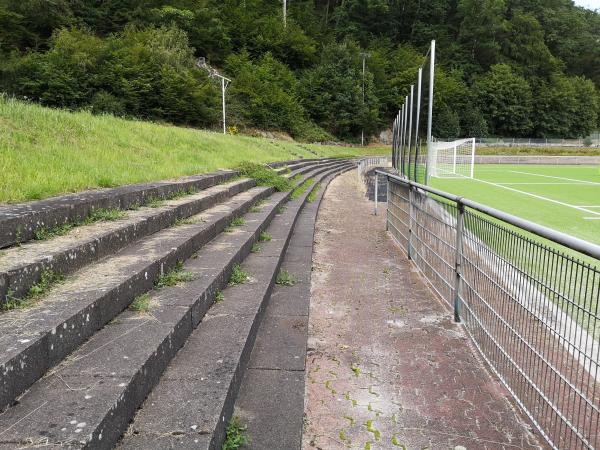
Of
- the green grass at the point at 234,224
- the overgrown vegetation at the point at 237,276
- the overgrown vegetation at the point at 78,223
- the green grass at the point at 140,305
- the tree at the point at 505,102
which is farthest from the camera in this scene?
the tree at the point at 505,102

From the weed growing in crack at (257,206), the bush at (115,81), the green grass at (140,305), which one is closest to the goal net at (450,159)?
the weed growing in crack at (257,206)

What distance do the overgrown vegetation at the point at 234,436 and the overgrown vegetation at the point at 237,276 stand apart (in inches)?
79.3

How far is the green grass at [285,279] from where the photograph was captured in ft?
17.1

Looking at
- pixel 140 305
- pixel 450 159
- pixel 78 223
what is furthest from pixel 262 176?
pixel 450 159

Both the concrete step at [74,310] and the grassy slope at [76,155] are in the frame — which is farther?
the grassy slope at [76,155]

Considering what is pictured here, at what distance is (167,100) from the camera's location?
1410 inches

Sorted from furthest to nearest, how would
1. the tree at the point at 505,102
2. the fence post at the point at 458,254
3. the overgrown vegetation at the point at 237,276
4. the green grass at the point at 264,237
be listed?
the tree at the point at 505,102 < the green grass at the point at 264,237 < the overgrown vegetation at the point at 237,276 < the fence post at the point at 458,254

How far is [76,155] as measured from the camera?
6605 mm

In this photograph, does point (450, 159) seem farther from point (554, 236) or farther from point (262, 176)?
point (554, 236)

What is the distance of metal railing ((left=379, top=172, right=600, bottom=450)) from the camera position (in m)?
2.39

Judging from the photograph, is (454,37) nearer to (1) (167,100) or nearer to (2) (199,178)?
(1) (167,100)

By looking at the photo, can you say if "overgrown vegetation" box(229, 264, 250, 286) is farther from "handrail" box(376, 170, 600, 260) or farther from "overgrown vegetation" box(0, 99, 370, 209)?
"handrail" box(376, 170, 600, 260)

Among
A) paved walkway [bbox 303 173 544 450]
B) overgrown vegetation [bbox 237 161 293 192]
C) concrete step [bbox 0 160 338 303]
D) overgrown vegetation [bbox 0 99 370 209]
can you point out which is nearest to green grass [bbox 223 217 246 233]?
concrete step [bbox 0 160 338 303]

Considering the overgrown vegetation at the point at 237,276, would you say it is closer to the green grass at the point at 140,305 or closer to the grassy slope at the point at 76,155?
the green grass at the point at 140,305
